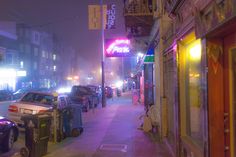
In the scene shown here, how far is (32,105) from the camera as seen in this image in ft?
52.7

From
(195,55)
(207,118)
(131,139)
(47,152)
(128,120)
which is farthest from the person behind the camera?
(128,120)

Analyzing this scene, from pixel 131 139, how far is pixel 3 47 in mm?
45973

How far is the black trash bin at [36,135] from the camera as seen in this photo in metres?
10.9

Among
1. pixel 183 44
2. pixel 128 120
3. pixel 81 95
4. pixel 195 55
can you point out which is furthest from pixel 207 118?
pixel 81 95

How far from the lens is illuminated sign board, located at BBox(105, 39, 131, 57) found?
111ft

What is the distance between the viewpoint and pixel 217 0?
205 inches

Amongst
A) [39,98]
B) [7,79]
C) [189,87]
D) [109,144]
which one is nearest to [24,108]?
[39,98]

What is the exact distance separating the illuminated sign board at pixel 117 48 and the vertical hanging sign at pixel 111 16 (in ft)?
11.0

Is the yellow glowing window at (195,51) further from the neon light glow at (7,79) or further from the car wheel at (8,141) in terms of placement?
the neon light glow at (7,79)

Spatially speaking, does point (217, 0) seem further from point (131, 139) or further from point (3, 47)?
point (3, 47)

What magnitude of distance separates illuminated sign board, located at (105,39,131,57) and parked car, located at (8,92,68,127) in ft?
57.1

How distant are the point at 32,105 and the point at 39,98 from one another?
94cm

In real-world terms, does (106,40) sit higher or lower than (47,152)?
higher

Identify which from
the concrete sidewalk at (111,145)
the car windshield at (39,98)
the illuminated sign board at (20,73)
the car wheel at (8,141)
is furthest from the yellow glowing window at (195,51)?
the illuminated sign board at (20,73)
